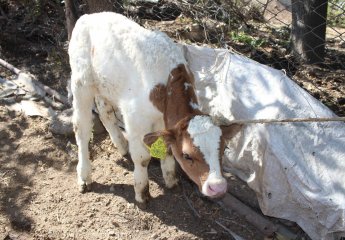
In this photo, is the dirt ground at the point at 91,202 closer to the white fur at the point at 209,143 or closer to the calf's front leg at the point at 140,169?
the calf's front leg at the point at 140,169

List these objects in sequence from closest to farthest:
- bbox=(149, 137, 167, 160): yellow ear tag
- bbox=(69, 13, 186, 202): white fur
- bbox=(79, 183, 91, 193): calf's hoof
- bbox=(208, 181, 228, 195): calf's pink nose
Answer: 1. bbox=(208, 181, 228, 195): calf's pink nose
2. bbox=(149, 137, 167, 160): yellow ear tag
3. bbox=(69, 13, 186, 202): white fur
4. bbox=(79, 183, 91, 193): calf's hoof

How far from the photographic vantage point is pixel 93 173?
13.6 ft

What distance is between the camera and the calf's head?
2779mm

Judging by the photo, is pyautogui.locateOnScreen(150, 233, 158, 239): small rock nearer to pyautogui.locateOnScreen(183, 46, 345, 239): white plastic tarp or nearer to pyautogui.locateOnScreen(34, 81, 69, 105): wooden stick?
pyautogui.locateOnScreen(183, 46, 345, 239): white plastic tarp

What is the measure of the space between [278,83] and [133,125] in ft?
3.59

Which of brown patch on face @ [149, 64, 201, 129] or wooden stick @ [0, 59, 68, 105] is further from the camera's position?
wooden stick @ [0, 59, 68, 105]

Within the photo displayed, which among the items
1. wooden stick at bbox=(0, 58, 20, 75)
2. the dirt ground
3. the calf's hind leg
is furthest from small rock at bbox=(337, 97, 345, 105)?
wooden stick at bbox=(0, 58, 20, 75)

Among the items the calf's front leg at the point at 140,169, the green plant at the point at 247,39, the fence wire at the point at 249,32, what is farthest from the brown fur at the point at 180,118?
the green plant at the point at 247,39

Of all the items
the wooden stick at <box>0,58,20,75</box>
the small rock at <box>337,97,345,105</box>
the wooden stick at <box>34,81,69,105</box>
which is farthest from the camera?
the wooden stick at <box>0,58,20,75</box>

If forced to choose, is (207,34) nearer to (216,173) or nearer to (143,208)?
(143,208)

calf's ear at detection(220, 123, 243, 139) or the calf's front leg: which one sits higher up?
calf's ear at detection(220, 123, 243, 139)

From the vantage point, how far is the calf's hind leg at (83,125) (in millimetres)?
3729

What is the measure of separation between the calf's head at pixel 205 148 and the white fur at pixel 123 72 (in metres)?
0.44

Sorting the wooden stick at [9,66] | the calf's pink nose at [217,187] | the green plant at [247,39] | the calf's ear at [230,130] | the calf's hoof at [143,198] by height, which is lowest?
the calf's hoof at [143,198]
